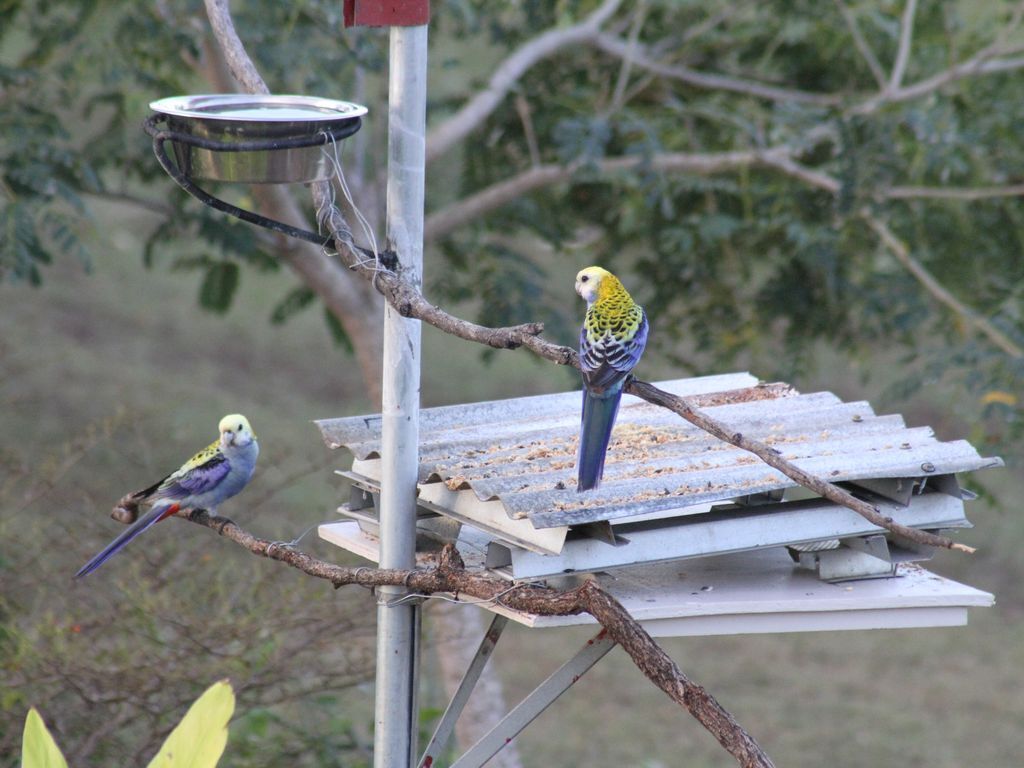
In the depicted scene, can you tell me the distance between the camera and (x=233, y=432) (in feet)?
12.8

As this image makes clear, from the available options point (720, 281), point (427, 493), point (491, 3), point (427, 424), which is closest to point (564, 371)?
point (720, 281)

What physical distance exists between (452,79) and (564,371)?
7581 mm

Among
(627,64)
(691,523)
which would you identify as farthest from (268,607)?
(627,64)

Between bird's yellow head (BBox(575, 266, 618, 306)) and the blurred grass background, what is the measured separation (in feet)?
6.95

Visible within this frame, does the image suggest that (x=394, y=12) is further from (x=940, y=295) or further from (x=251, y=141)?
(x=940, y=295)

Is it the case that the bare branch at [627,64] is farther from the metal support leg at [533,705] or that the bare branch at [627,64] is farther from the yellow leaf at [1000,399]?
the metal support leg at [533,705]

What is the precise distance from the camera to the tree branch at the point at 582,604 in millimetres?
2609

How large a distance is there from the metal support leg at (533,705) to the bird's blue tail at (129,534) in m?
1.06

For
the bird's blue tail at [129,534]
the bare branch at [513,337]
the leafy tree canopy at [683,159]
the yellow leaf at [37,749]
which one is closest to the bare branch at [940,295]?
the leafy tree canopy at [683,159]

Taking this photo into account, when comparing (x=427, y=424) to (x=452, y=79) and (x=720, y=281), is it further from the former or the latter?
(x=452, y=79)

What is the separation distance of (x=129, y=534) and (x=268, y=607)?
2107mm

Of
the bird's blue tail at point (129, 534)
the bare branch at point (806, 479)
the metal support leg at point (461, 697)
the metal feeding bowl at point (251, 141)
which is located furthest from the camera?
the metal support leg at point (461, 697)

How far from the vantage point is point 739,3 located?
715cm

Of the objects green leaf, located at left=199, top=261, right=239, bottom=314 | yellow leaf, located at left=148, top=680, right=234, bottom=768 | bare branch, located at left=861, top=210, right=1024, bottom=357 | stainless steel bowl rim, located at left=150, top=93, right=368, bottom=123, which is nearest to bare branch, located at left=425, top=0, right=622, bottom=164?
green leaf, located at left=199, top=261, right=239, bottom=314
